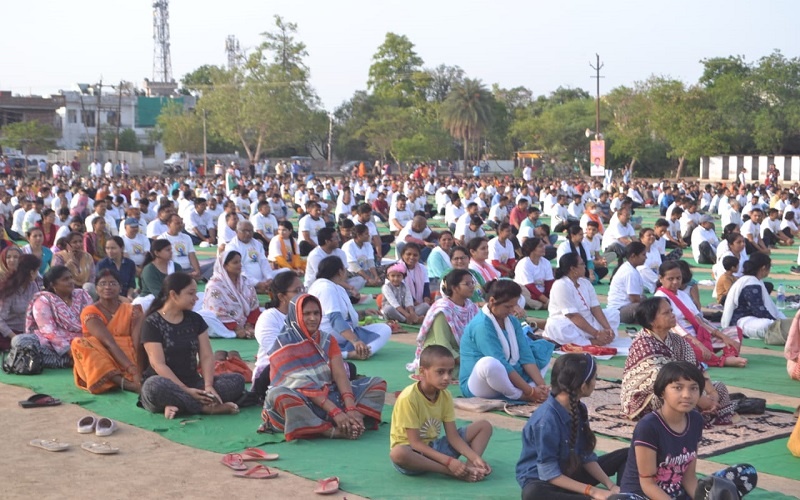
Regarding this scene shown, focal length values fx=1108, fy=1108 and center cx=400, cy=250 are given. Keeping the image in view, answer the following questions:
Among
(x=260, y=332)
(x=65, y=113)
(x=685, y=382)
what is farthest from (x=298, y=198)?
(x=65, y=113)

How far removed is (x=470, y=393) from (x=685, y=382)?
301 cm

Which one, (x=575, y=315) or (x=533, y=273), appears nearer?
(x=575, y=315)

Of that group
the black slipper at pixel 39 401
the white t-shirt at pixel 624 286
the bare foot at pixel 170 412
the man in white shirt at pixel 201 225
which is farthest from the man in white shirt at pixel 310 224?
the bare foot at pixel 170 412

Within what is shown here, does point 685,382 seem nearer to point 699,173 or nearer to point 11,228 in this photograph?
point 11,228

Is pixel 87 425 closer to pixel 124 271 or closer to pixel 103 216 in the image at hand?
pixel 124 271

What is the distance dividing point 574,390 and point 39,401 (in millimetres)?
4176

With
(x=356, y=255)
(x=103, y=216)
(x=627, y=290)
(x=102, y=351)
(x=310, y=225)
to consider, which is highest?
(x=103, y=216)

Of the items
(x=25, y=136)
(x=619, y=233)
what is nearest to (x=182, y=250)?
(x=619, y=233)

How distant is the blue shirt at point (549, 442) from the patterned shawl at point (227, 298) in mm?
5658

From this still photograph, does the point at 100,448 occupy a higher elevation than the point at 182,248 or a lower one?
lower

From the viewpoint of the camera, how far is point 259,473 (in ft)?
19.7

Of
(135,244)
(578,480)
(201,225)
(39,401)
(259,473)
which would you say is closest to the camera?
(578,480)

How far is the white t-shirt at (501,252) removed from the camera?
14375 mm

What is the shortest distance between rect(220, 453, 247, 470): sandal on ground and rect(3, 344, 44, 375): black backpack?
3.00 meters
